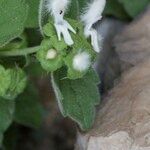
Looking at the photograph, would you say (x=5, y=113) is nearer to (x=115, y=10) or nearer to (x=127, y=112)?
(x=127, y=112)

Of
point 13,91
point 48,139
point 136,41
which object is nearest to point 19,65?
point 13,91

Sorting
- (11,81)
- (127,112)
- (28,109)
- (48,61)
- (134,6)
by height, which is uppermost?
(48,61)

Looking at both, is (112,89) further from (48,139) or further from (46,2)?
(48,139)

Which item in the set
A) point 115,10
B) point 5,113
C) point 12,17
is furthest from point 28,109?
point 12,17

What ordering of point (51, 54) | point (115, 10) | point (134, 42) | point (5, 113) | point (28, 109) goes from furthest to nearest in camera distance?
point (115, 10) → point (28, 109) → point (134, 42) → point (5, 113) → point (51, 54)

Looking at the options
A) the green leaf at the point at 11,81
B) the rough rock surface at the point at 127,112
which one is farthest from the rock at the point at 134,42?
the green leaf at the point at 11,81

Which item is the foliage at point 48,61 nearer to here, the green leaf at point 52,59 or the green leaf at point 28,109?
the green leaf at point 52,59

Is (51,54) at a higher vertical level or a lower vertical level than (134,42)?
higher
